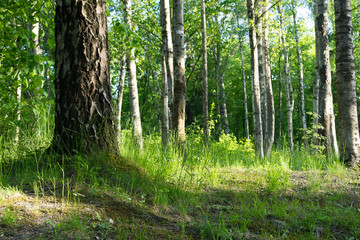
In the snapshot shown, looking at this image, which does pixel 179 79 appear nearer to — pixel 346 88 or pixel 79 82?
pixel 79 82

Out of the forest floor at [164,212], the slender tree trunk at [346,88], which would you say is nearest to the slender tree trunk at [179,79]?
the forest floor at [164,212]

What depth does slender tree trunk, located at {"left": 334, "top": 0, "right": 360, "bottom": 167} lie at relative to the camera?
227 inches

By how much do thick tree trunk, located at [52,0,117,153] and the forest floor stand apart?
1.61 feet

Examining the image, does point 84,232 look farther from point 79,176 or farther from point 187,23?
point 187,23

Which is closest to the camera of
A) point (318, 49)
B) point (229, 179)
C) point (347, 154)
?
point (229, 179)

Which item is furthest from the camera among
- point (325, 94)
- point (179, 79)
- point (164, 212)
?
point (325, 94)

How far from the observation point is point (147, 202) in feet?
9.46

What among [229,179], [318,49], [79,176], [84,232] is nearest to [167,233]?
[84,232]

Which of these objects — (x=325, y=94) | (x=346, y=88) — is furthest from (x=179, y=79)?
(x=325, y=94)

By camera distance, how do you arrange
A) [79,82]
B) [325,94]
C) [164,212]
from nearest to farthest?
[164,212], [79,82], [325,94]

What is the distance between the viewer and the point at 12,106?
138 inches

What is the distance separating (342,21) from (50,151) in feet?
20.6

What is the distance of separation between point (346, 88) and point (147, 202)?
5136 mm

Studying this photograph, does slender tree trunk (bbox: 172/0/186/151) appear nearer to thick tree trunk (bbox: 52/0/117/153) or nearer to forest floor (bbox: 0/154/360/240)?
forest floor (bbox: 0/154/360/240)
